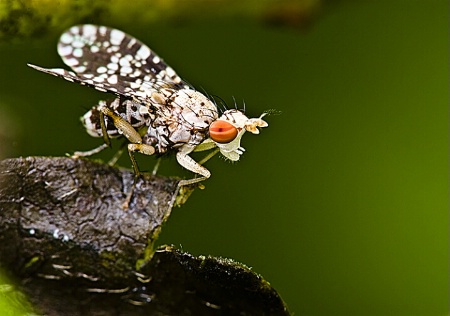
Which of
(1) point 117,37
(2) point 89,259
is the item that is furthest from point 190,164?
(2) point 89,259

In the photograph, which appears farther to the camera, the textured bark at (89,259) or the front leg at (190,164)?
the front leg at (190,164)

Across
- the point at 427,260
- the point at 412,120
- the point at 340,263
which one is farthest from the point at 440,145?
the point at 340,263

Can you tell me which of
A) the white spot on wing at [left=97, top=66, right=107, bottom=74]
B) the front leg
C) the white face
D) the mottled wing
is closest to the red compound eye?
the white face

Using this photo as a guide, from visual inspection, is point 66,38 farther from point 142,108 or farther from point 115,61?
point 142,108

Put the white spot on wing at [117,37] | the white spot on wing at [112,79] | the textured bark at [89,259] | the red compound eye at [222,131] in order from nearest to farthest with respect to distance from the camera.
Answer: the textured bark at [89,259]
the red compound eye at [222,131]
the white spot on wing at [112,79]
the white spot on wing at [117,37]

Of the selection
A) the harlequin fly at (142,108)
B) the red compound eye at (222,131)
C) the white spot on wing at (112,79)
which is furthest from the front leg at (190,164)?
the white spot on wing at (112,79)

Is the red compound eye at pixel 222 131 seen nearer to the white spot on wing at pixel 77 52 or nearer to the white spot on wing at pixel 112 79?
the white spot on wing at pixel 112 79
